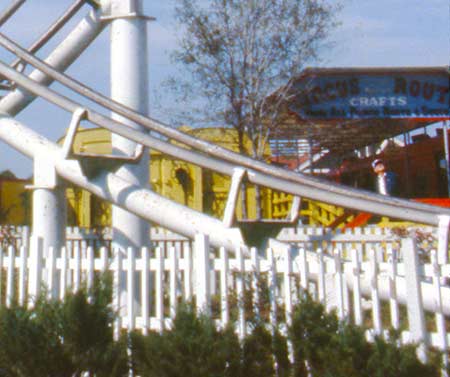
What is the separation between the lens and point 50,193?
23.4 ft

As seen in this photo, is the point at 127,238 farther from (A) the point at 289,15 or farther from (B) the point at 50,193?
(A) the point at 289,15

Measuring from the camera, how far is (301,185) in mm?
4980

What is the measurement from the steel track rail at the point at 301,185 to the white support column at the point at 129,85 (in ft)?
5.09

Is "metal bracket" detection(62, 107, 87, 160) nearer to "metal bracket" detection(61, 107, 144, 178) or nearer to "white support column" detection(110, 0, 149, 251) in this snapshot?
"metal bracket" detection(61, 107, 144, 178)

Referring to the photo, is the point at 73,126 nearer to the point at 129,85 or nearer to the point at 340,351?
the point at 129,85

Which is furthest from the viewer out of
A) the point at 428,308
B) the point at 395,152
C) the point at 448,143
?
the point at 395,152

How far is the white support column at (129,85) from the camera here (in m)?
7.56

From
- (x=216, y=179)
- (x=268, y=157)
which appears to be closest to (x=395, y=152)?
(x=268, y=157)

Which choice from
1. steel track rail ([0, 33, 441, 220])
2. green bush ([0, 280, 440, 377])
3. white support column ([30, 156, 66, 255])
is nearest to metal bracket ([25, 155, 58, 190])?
white support column ([30, 156, 66, 255])

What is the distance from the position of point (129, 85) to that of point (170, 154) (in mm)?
2470

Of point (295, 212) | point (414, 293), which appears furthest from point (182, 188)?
point (414, 293)

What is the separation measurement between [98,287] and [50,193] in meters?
3.02

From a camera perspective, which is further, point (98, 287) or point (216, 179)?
point (216, 179)

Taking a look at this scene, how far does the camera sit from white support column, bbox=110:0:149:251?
7.56 meters
